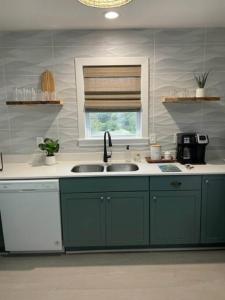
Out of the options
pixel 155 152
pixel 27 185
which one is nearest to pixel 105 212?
pixel 27 185

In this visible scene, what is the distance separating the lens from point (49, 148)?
2850 mm

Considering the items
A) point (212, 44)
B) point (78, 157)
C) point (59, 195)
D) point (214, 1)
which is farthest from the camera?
point (78, 157)

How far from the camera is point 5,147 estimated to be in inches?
119

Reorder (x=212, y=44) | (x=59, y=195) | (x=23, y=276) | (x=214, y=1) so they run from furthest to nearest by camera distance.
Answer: (x=212, y=44) < (x=59, y=195) < (x=23, y=276) < (x=214, y=1)

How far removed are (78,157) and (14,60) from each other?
134 centimetres

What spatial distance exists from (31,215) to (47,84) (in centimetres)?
145

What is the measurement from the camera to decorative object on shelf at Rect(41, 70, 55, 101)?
9.39 feet

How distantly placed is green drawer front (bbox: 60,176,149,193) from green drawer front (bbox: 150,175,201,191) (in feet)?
0.30

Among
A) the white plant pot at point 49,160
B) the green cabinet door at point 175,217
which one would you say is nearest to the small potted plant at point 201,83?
the green cabinet door at point 175,217

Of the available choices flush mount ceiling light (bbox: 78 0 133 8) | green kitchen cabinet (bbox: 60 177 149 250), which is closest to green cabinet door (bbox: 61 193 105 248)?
green kitchen cabinet (bbox: 60 177 149 250)

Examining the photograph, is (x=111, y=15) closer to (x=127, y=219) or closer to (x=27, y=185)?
(x=27, y=185)

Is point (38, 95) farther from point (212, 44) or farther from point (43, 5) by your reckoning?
point (212, 44)

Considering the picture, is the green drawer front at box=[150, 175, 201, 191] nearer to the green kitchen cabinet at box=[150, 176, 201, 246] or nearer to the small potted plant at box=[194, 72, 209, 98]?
the green kitchen cabinet at box=[150, 176, 201, 246]

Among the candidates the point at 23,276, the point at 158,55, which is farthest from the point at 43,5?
the point at 23,276
